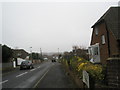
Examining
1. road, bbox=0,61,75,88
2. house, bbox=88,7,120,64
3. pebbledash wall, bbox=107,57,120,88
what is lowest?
road, bbox=0,61,75,88

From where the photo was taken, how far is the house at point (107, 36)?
2252 centimetres

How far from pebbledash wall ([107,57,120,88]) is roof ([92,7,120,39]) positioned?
54.2ft

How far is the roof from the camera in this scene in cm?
2263

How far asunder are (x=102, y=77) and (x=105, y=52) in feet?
Result: 63.9

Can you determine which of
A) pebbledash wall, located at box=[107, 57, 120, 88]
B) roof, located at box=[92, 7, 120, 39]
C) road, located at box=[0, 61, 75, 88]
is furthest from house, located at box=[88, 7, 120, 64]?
pebbledash wall, located at box=[107, 57, 120, 88]

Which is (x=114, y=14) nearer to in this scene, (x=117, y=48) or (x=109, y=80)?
(x=117, y=48)

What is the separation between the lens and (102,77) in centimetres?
652

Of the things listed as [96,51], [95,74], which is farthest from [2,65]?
[95,74]

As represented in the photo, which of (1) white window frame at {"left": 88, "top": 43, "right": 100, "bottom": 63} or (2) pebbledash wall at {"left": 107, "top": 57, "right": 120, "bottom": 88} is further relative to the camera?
(1) white window frame at {"left": 88, "top": 43, "right": 100, "bottom": 63}

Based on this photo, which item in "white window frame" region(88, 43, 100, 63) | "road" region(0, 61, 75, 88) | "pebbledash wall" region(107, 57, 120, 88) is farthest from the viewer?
"white window frame" region(88, 43, 100, 63)

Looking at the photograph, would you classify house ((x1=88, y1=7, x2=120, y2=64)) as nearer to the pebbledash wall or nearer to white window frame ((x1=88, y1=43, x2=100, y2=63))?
white window frame ((x1=88, y1=43, x2=100, y2=63))

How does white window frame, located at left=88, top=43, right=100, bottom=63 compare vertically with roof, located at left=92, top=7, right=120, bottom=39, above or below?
below

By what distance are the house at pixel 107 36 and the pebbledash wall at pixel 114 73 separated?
15.5 meters

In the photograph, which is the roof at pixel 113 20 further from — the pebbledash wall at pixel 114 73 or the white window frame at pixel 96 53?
the pebbledash wall at pixel 114 73
